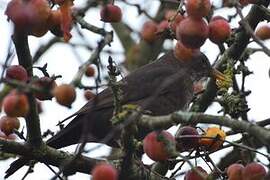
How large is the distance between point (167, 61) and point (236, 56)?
2696 millimetres

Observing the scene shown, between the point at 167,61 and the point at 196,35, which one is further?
the point at 167,61

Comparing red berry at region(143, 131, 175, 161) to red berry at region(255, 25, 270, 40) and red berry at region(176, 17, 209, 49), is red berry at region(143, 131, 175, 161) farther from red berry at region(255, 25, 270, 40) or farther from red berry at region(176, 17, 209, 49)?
red berry at region(255, 25, 270, 40)

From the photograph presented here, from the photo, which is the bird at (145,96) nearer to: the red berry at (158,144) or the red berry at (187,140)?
the red berry at (187,140)

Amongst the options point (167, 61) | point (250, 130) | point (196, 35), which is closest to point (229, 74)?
point (196, 35)

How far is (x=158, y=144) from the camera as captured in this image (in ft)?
11.1

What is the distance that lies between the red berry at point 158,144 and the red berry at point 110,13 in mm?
985

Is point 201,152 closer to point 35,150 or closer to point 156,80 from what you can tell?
point 35,150

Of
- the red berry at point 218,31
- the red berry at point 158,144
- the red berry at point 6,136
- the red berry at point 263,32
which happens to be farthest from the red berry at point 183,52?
the red berry at point 263,32

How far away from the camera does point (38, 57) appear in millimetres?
7551

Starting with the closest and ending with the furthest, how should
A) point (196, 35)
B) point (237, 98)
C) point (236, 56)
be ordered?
point (196, 35) → point (237, 98) → point (236, 56)

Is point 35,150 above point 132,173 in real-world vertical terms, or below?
above

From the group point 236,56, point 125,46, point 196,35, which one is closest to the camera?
point 196,35

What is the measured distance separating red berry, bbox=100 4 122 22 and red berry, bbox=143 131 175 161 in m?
0.99

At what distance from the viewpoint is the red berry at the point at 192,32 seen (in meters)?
3.44
